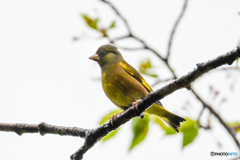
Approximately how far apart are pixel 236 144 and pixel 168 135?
87 centimetres

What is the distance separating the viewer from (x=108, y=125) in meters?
3.68

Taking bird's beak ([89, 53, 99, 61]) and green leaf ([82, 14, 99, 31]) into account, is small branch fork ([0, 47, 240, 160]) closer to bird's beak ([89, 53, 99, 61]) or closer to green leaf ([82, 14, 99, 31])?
green leaf ([82, 14, 99, 31])

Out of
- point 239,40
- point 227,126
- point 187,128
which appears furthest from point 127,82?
point 239,40

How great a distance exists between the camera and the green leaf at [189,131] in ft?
13.3

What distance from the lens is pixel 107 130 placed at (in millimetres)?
3688

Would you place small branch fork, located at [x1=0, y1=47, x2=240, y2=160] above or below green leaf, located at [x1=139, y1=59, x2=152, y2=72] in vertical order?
Answer: below

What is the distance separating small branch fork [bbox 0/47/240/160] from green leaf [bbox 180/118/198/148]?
0.53m

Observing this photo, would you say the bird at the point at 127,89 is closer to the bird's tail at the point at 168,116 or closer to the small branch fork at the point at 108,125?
the bird's tail at the point at 168,116

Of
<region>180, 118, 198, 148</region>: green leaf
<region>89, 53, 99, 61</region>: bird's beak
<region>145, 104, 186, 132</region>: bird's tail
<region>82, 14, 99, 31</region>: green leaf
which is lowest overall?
<region>180, 118, 198, 148</region>: green leaf

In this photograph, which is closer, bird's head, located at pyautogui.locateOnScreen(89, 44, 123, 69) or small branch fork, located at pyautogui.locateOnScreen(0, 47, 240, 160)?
small branch fork, located at pyautogui.locateOnScreen(0, 47, 240, 160)

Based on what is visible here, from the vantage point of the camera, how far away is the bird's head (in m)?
5.89

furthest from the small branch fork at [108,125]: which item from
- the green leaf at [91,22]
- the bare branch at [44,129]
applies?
the green leaf at [91,22]

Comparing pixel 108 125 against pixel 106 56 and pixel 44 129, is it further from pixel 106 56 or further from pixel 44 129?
pixel 106 56

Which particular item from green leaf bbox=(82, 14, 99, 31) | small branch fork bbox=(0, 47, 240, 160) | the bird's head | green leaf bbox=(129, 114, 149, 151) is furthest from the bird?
small branch fork bbox=(0, 47, 240, 160)
